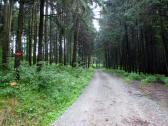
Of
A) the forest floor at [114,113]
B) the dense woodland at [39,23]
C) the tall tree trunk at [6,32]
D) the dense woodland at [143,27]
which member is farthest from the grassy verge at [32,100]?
the dense woodland at [143,27]

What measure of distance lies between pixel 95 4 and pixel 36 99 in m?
13.0

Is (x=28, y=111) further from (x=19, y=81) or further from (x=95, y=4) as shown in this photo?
(x=95, y=4)

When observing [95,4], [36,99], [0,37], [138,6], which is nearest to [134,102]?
[36,99]

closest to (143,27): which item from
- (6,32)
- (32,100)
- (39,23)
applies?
(39,23)

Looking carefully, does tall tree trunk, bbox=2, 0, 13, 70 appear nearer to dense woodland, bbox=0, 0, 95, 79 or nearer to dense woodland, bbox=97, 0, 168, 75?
dense woodland, bbox=0, 0, 95, 79

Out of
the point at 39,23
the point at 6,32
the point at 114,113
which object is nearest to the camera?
the point at 114,113

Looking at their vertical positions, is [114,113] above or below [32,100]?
below

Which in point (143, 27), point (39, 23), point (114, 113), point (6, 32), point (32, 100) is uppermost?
point (143, 27)

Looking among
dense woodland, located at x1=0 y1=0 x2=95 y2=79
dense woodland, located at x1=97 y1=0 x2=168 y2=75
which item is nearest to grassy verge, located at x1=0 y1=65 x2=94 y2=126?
dense woodland, located at x1=0 y1=0 x2=95 y2=79

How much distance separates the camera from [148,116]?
9555 millimetres

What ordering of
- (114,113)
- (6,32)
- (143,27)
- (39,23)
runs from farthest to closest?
(143,27) → (6,32) → (39,23) → (114,113)

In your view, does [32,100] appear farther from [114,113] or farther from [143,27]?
[143,27]

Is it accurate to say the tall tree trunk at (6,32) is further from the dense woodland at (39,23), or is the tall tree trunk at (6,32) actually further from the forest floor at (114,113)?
the forest floor at (114,113)

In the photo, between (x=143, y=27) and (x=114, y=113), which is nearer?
(x=114, y=113)
